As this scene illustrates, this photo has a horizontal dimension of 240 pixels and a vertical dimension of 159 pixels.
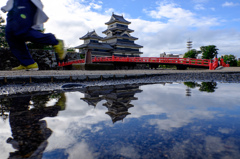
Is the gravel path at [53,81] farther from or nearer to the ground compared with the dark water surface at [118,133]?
farther from the ground

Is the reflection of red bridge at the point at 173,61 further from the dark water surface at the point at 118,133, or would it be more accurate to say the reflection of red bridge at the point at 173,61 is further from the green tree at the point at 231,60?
the green tree at the point at 231,60

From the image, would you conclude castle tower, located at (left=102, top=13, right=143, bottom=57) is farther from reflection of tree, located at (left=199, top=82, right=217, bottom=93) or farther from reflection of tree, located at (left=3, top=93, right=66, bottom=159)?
reflection of tree, located at (left=3, top=93, right=66, bottom=159)

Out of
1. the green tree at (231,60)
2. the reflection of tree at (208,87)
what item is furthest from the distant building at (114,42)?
the green tree at (231,60)

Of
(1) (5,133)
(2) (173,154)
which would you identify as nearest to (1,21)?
(1) (5,133)

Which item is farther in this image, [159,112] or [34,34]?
[34,34]

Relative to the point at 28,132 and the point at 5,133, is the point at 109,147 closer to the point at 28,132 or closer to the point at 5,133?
the point at 28,132

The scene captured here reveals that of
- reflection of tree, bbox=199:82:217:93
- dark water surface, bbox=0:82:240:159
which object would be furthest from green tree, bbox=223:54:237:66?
dark water surface, bbox=0:82:240:159

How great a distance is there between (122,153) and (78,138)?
1.25ft

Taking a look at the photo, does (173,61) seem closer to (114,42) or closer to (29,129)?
(29,129)

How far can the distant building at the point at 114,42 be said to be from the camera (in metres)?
26.3

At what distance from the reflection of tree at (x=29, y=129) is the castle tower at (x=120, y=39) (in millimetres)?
25139

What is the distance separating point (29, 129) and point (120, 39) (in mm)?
27995

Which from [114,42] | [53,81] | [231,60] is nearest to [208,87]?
[53,81]

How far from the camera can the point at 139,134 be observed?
1.21m
